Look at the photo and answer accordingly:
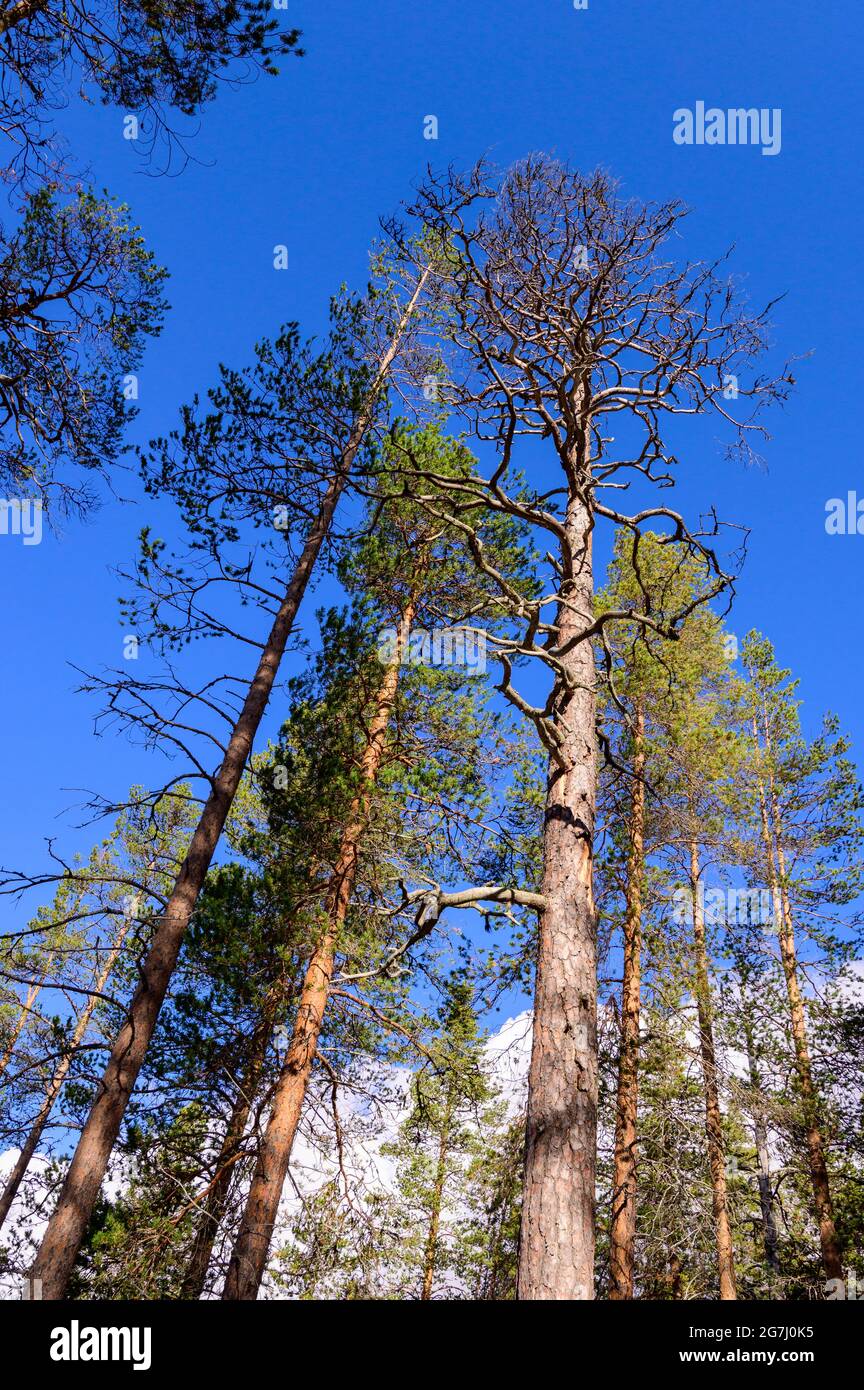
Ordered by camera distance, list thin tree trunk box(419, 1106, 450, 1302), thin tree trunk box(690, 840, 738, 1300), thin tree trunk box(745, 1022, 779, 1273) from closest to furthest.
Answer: thin tree trunk box(690, 840, 738, 1300) < thin tree trunk box(745, 1022, 779, 1273) < thin tree trunk box(419, 1106, 450, 1302)

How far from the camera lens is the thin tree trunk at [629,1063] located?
9.08 metres

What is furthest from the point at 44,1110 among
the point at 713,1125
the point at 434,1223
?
the point at 713,1125

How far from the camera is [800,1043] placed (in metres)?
12.5

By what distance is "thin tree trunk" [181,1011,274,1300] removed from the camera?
25.9 ft

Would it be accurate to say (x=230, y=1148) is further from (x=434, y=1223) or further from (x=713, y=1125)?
(x=434, y=1223)

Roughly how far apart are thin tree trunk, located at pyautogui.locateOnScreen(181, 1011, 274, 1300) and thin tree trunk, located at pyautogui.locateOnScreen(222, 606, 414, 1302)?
458 mm

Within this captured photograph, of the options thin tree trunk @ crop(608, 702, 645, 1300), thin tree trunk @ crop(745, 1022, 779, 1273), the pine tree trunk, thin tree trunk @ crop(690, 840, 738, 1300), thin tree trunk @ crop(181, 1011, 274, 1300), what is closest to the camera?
the pine tree trunk

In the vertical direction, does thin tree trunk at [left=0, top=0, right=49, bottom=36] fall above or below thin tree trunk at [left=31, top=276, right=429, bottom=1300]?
above

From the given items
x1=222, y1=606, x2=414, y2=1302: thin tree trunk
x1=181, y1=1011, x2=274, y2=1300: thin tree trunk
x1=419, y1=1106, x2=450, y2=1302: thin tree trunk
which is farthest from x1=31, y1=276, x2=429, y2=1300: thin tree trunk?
x1=419, y1=1106, x2=450, y2=1302: thin tree trunk

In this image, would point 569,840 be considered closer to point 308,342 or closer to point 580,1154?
A: point 580,1154

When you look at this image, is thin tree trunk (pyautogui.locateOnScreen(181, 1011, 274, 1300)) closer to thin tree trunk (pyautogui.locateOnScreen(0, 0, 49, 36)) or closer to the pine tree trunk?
the pine tree trunk
